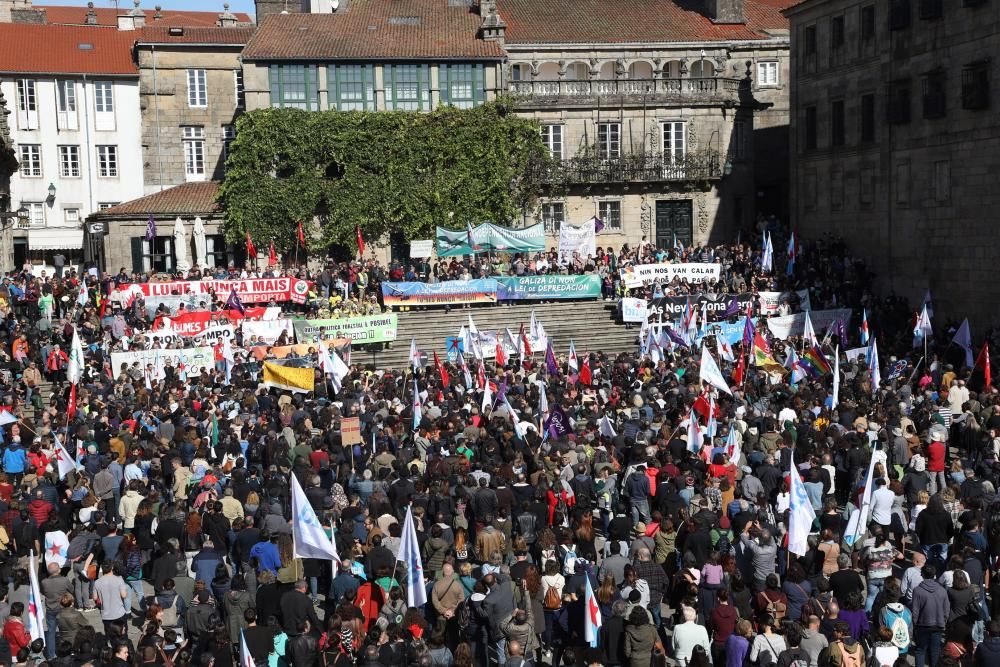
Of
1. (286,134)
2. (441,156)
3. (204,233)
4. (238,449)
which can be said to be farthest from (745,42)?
(238,449)

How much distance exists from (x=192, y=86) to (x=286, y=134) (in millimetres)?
7725

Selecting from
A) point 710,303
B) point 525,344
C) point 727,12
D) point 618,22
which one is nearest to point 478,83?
point 618,22

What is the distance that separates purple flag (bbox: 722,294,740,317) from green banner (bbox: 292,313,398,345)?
33.8 feet

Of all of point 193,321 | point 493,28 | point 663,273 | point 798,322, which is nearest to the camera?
point 193,321

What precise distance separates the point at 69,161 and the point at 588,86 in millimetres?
22259

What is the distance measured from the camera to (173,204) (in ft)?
155

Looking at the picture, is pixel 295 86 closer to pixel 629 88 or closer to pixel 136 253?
pixel 136 253

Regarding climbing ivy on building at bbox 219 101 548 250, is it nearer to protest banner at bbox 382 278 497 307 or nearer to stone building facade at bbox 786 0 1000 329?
protest banner at bbox 382 278 497 307

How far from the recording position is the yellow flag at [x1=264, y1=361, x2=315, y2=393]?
2919cm

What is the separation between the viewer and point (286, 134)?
46.0m

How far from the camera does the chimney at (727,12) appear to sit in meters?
54.2

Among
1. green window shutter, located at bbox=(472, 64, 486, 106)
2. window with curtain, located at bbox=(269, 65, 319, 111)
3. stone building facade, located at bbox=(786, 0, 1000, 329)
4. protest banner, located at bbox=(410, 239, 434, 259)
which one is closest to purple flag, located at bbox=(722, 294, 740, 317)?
stone building facade, located at bbox=(786, 0, 1000, 329)

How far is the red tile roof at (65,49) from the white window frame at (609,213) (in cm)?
2036

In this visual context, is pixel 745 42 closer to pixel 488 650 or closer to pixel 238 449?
pixel 238 449
